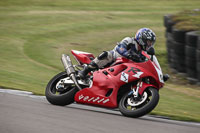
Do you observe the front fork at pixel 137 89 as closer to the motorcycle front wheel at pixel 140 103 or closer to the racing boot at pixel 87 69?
the motorcycle front wheel at pixel 140 103

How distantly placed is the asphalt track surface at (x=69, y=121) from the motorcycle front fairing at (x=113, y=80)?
0.21 meters

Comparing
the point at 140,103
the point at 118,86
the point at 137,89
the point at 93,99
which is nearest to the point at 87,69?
the point at 93,99

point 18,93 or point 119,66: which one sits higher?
point 119,66

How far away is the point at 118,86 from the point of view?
7.13 meters

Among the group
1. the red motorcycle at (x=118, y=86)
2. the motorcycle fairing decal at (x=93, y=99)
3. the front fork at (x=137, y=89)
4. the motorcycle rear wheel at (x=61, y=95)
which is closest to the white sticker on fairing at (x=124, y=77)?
the red motorcycle at (x=118, y=86)

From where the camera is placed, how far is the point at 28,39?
670 inches

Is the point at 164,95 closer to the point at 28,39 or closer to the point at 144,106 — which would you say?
the point at 144,106

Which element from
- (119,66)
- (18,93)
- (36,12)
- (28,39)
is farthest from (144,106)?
(36,12)

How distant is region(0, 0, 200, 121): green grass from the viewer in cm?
980

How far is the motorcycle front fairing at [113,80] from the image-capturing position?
691 cm

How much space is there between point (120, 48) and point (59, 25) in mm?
13314

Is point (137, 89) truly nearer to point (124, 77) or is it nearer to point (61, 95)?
point (124, 77)

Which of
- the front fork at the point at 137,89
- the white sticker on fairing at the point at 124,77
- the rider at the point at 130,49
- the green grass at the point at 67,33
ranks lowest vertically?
the green grass at the point at 67,33

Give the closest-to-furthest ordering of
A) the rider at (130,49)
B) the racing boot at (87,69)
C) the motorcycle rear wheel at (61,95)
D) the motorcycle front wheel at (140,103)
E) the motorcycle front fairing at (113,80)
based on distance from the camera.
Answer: the motorcycle front wheel at (140,103), the motorcycle front fairing at (113,80), the rider at (130,49), the motorcycle rear wheel at (61,95), the racing boot at (87,69)
